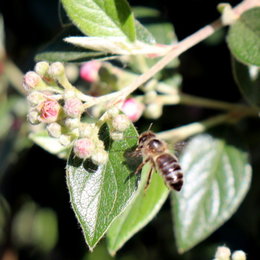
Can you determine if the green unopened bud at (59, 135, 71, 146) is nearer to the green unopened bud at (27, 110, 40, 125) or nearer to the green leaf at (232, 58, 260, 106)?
the green unopened bud at (27, 110, 40, 125)

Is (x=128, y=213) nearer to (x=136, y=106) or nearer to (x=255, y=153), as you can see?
(x=136, y=106)

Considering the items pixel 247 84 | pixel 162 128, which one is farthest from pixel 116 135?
pixel 162 128

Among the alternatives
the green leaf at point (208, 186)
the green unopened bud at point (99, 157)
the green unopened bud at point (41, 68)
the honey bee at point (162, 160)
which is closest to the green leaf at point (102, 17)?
the green unopened bud at point (41, 68)

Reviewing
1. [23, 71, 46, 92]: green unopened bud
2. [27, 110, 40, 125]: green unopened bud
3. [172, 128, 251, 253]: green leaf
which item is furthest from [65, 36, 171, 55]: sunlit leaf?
[172, 128, 251, 253]: green leaf

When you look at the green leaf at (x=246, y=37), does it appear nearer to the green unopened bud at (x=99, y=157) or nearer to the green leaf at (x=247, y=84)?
the green leaf at (x=247, y=84)

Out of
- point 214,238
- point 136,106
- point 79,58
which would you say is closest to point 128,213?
point 136,106
